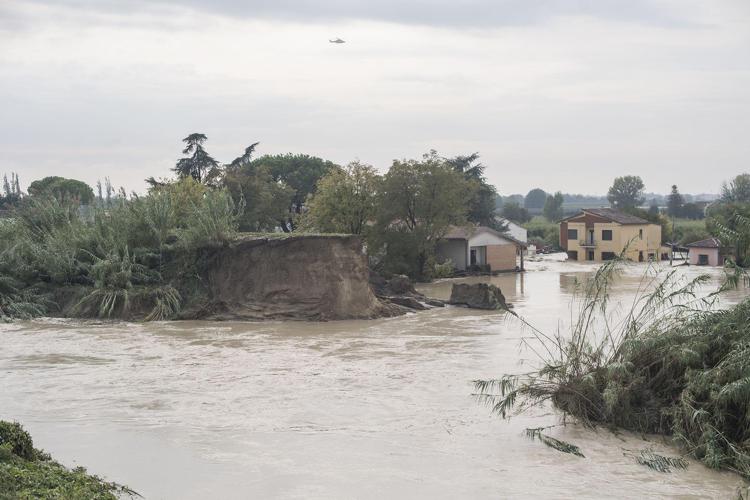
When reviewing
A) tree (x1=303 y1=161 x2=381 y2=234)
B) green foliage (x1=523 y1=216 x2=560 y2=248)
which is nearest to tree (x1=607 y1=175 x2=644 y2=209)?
green foliage (x1=523 y1=216 x2=560 y2=248)

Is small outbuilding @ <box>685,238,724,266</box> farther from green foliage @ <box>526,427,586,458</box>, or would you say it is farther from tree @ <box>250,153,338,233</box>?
green foliage @ <box>526,427,586,458</box>

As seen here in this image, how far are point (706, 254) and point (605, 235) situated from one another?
315 inches

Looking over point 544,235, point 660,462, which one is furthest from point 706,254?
point 660,462

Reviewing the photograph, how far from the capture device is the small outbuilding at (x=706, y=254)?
5600 centimetres

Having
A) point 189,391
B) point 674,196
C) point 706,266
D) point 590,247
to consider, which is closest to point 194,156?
point 590,247

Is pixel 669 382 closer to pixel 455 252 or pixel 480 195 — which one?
pixel 455 252

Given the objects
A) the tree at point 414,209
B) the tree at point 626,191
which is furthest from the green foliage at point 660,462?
the tree at point 626,191

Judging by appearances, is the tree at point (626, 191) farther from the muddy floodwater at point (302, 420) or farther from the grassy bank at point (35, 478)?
the grassy bank at point (35, 478)

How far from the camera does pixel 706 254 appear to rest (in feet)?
185

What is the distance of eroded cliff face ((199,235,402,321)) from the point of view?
27.0 meters

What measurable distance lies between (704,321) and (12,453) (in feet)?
32.1

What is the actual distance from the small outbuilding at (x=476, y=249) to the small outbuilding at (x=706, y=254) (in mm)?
13882

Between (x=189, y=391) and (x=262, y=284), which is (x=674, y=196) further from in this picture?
(x=189, y=391)

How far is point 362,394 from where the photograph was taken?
613 inches
